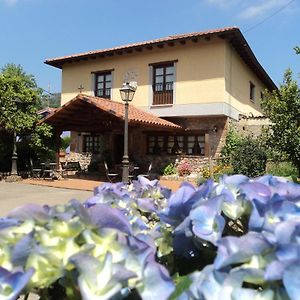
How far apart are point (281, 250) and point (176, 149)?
19.2 meters

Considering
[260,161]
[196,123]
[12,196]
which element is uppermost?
[196,123]

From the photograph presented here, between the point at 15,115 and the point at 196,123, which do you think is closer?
the point at 15,115

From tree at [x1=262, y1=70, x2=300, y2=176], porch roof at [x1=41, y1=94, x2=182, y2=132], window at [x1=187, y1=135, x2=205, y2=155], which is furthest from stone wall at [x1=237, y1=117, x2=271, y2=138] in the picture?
tree at [x1=262, y1=70, x2=300, y2=176]

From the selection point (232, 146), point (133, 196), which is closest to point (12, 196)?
point (232, 146)

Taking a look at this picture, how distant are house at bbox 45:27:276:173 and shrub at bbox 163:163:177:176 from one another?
17.7 inches

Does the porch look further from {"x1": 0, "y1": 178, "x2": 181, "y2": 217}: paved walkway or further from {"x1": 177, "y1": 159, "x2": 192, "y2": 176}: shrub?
{"x1": 0, "y1": 178, "x2": 181, "y2": 217}: paved walkway

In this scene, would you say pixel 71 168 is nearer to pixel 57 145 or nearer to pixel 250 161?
pixel 57 145

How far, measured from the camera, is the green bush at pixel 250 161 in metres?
14.8

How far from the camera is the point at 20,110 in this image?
18.6m

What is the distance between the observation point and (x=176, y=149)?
19.9 metres

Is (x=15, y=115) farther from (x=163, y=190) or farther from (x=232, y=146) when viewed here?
(x=163, y=190)

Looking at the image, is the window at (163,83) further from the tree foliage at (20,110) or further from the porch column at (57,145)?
the tree foliage at (20,110)

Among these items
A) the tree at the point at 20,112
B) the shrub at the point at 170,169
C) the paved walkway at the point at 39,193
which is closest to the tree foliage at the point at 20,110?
the tree at the point at 20,112

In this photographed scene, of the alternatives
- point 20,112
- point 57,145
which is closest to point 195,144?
point 57,145
